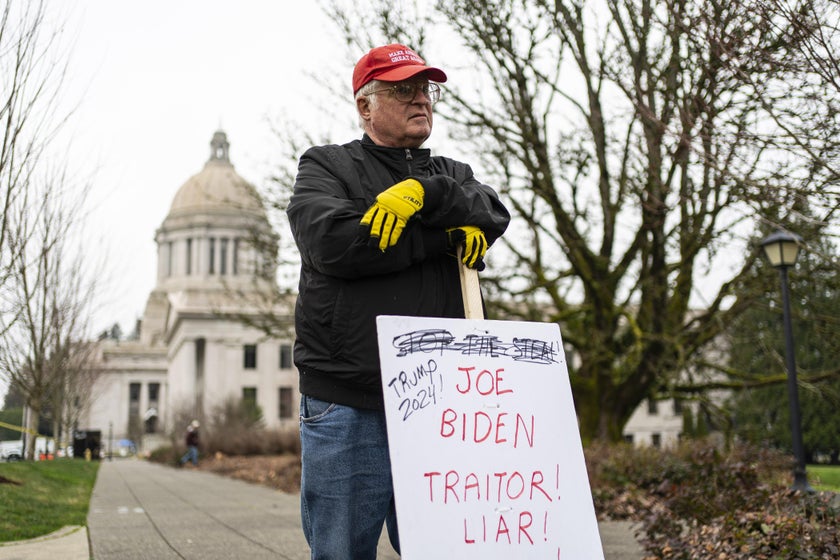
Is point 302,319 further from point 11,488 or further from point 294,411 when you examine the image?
point 294,411

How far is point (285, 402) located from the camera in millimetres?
78438

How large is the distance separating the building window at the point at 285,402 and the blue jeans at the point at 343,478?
76155 mm

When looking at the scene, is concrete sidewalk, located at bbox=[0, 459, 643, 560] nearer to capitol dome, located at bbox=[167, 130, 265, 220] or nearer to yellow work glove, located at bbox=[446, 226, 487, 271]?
yellow work glove, located at bbox=[446, 226, 487, 271]

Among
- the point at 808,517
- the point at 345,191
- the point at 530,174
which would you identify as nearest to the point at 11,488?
the point at 530,174

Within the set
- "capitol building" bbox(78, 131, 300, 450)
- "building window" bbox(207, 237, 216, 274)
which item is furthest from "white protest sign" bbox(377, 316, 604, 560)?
"building window" bbox(207, 237, 216, 274)

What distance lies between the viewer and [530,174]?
14.0 m

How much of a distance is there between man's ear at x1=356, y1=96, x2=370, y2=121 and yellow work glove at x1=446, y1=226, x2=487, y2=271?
1.71ft

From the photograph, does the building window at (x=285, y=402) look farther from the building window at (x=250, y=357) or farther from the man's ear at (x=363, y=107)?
the man's ear at (x=363, y=107)

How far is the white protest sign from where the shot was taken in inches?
101

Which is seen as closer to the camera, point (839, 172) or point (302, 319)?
point (302, 319)

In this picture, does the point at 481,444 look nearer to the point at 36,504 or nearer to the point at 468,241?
the point at 468,241

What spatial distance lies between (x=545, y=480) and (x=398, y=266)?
0.77 meters

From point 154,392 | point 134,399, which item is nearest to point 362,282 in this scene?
point 134,399

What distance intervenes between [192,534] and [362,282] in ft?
21.6
